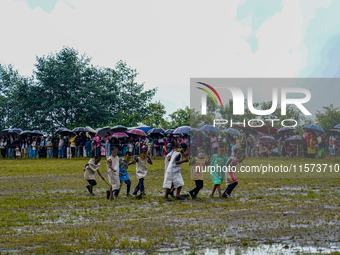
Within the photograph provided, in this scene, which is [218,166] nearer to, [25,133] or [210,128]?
[210,128]

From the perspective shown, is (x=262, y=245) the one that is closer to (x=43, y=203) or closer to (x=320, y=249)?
(x=320, y=249)

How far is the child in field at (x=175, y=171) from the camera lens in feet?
50.9

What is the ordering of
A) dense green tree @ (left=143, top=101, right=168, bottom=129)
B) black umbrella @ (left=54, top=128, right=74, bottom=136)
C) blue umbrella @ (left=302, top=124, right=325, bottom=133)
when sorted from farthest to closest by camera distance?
1. dense green tree @ (left=143, top=101, right=168, bottom=129)
2. black umbrella @ (left=54, top=128, right=74, bottom=136)
3. blue umbrella @ (left=302, top=124, right=325, bottom=133)

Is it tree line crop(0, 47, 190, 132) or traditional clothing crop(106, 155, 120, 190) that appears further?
tree line crop(0, 47, 190, 132)

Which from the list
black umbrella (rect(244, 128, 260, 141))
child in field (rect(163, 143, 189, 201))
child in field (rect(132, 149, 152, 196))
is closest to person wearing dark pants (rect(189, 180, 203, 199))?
child in field (rect(163, 143, 189, 201))

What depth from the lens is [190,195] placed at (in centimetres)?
1655

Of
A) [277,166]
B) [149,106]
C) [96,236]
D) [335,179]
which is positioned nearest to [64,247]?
[96,236]

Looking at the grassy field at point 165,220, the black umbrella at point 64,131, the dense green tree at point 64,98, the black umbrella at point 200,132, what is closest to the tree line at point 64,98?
the dense green tree at point 64,98

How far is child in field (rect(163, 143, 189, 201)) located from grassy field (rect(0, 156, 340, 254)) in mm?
521

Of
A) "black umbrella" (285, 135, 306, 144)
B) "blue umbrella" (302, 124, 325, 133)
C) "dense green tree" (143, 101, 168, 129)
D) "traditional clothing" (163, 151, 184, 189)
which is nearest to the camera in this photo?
"traditional clothing" (163, 151, 184, 189)

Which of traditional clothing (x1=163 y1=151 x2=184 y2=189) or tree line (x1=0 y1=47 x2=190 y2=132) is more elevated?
tree line (x1=0 y1=47 x2=190 y2=132)

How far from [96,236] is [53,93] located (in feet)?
180

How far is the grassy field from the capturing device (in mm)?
9008

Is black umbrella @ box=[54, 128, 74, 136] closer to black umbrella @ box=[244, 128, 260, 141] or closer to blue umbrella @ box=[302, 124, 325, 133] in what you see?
black umbrella @ box=[244, 128, 260, 141]
